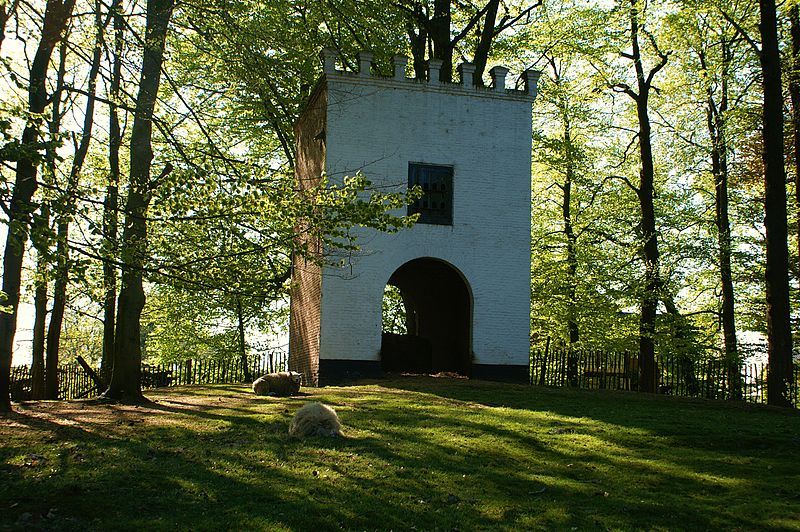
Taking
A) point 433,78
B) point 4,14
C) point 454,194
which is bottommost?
point 454,194

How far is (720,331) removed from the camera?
30.8m

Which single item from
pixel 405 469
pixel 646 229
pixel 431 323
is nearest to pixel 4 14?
pixel 405 469

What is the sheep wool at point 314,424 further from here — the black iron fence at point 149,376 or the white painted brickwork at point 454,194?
the black iron fence at point 149,376

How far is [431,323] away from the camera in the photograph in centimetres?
2684

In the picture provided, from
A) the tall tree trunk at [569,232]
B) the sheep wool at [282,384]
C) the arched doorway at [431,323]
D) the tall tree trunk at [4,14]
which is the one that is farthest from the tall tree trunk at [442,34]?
the tall tree trunk at [4,14]

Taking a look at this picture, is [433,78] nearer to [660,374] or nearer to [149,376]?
[660,374]

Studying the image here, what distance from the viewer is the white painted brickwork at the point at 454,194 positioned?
21.6 meters

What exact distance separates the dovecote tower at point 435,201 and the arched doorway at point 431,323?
0.76 meters

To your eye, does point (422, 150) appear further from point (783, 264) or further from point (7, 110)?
point (7, 110)

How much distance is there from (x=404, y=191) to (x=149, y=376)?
41.0ft

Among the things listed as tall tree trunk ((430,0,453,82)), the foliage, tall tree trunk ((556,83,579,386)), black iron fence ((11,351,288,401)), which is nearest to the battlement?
tall tree trunk ((430,0,453,82))

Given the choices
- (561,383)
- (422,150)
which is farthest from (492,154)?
(561,383)

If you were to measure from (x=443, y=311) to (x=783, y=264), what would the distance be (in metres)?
11.1

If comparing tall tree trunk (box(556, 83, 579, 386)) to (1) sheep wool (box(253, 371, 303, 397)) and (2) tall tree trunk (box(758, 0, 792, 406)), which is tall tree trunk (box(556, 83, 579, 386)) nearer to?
(2) tall tree trunk (box(758, 0, 792, 406))
